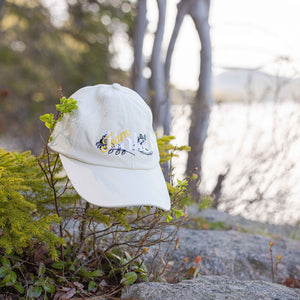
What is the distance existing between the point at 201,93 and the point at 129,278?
13.3ft

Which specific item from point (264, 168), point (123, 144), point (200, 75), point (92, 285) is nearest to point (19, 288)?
point (92, 285)

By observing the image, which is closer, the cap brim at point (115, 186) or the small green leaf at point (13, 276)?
the cap brim at point (115, 186)

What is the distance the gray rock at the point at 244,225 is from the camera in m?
4.25

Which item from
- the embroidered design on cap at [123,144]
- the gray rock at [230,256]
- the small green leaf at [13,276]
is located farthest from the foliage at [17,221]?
the gray rock at [230,256]

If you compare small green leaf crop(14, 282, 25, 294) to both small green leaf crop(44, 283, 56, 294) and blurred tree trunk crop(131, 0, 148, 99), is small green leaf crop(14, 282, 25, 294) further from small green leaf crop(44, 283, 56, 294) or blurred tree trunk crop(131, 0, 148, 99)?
blurred tree trunk crop(131, 0, 148, 99)

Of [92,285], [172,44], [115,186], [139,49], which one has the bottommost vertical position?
[92,285]

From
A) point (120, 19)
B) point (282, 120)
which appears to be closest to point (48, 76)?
point (120, 19)

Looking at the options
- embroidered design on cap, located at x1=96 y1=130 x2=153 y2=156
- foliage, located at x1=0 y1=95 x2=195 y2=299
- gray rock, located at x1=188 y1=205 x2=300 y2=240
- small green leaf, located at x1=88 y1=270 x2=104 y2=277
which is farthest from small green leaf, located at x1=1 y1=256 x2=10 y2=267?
gray rock, located at x1=188 y1=205 x2=300 y2=240

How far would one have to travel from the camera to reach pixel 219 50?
573 centimetres

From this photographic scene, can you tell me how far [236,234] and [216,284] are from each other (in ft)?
5.28

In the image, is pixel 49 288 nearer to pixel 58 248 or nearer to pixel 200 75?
pixel 58 248

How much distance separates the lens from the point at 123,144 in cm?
170

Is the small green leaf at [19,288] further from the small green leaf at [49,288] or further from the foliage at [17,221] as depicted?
the foliage at [17,221]

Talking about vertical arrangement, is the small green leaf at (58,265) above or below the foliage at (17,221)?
below
